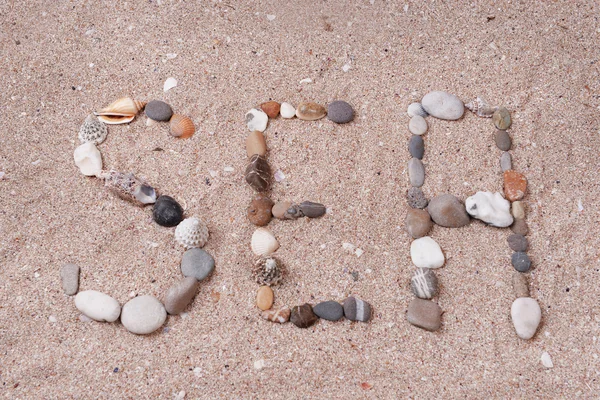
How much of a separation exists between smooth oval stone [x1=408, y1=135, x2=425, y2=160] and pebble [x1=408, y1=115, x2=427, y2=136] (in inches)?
2.0

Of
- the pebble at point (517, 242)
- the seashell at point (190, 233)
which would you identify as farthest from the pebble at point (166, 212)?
the pebble at point (517, 242)

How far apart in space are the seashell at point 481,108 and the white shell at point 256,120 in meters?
1.20

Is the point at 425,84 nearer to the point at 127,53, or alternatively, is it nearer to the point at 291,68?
the point at 291,68

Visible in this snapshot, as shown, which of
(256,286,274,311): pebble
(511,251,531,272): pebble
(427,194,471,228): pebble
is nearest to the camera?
(256,286,274,311): pebble

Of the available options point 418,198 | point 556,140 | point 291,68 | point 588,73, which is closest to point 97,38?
point 291,68

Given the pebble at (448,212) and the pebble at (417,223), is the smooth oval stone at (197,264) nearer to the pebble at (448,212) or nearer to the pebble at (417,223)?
the pebble at (417,223)

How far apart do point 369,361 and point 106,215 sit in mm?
1509

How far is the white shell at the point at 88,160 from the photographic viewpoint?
9.14ft

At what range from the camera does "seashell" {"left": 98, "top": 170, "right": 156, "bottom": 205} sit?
8.69 feet

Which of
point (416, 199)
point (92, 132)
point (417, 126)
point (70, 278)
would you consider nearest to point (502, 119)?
point (417, 126)

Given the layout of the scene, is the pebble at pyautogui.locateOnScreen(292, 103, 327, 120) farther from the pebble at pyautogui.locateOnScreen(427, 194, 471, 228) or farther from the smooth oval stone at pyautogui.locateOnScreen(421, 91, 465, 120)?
the pebble at pyautogui.locateOnScreen(427, 194, 471, 228)

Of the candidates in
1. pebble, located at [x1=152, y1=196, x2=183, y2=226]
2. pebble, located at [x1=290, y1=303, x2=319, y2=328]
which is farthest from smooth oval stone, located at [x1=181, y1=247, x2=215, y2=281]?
pebble, located at [x1=290, y1=303, x2=319, y2=328]

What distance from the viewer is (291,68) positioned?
3156mm

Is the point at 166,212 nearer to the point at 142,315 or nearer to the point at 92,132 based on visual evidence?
the point at 142,315
